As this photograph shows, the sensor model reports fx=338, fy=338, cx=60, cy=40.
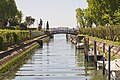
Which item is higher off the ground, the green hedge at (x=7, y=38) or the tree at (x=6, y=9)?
the tree at (x=6, y=9)

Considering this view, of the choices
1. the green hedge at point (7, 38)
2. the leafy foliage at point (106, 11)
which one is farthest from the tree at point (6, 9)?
the green hedge at point (7, 38)

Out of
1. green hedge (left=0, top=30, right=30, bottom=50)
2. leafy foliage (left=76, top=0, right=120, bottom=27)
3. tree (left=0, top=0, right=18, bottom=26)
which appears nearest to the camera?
green hedge (left=0, top=30, right=30, bottom=50)

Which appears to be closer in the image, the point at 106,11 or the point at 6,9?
the point at 106,11

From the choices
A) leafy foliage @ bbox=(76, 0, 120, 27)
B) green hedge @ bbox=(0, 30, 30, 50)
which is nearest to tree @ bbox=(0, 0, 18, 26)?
leafy foliage @ bbox=(76, 0, 120, 27)

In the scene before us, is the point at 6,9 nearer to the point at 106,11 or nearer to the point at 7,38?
the point at 106,11

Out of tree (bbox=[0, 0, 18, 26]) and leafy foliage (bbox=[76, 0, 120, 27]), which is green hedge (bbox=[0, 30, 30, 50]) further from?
tree (bbox=[0, 0, 18, 26])

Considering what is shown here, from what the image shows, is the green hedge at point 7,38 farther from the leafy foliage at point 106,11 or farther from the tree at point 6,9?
the tree at point 6,9

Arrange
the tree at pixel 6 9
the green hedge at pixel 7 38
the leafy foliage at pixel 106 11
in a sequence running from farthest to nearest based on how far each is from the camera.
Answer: the tree at pixel 6 9
the leafy foliage at pixel 106 11
the green hedge at pixel 7 38

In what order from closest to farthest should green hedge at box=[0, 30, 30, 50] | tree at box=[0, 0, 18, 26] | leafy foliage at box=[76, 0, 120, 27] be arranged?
1. green hedge at box=[0, 30, 30, 50]
2. leafy foliage at box=[76, 0, 120, 27]
3. tree at box=[0, 0, 18, 26]

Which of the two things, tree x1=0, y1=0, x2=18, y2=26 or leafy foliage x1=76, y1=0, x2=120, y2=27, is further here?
tree x1=0, y1=0, x2=18, y2=26

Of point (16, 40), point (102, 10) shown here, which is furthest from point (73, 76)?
point (102, 10)

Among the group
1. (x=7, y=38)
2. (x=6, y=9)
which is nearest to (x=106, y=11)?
(x=7, y=38)

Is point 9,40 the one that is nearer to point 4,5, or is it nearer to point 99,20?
point 99,20

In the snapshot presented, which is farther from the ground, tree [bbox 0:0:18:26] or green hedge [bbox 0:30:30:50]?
tree [bbox 0:0:18:26]
